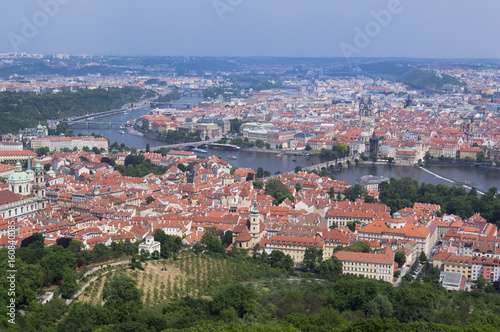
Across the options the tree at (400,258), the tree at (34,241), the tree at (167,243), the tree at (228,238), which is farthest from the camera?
the tree at (228,238)

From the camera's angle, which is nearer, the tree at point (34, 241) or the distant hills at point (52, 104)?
the tree at point (34, 241)

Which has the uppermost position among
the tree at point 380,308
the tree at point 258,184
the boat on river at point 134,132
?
the tree at point 380,308

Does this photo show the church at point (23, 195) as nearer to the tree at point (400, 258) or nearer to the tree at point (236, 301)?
the tree at point (236, 301)

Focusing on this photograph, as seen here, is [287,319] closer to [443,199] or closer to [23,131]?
[443,199]

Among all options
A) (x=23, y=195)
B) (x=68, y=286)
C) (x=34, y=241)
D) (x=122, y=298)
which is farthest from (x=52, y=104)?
(x=122, y=298)

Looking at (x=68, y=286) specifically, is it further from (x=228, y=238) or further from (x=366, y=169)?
(x=366, y=169)

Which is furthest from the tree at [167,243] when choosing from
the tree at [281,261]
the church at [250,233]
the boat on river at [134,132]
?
the boat on river at [134,132]

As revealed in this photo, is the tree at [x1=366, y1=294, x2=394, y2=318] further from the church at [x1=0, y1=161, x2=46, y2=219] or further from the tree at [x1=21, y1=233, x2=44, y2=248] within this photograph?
the church at [x1=0, y1=161, x2=46, y2=219]
